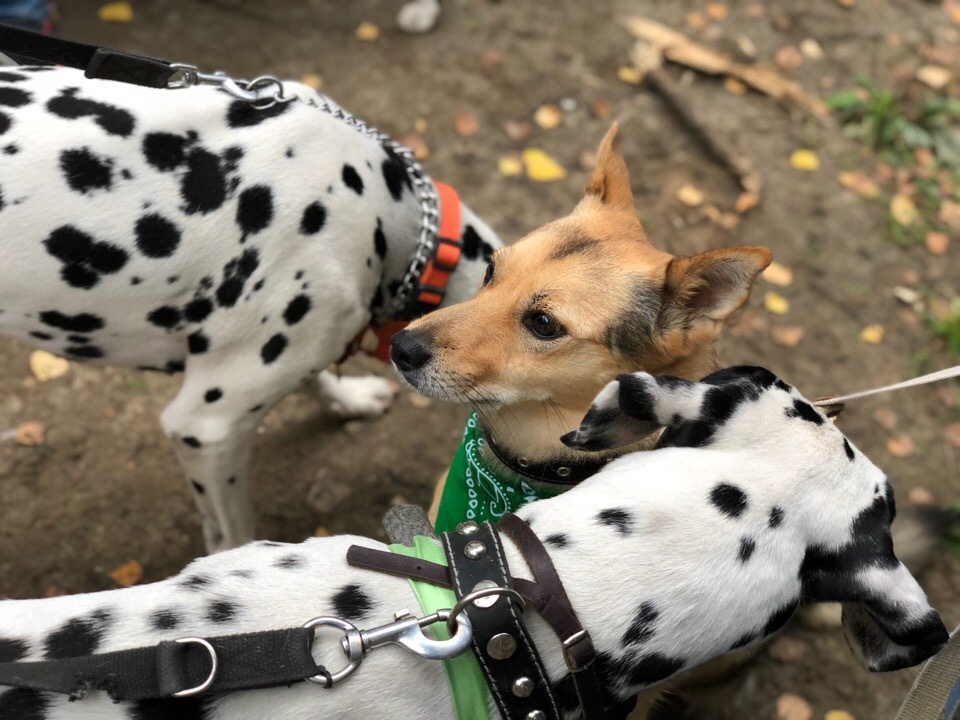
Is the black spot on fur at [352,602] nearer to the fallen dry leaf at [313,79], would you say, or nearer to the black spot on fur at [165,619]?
the black spot on fur at [165,619]

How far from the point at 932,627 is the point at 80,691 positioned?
1.95 m

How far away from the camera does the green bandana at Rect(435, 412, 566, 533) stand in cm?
266

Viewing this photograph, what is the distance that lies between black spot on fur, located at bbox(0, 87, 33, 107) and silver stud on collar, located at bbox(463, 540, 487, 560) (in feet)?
6.76

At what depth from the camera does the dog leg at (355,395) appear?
4.22m

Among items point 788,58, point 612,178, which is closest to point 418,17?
point 788,58

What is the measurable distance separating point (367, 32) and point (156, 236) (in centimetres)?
392

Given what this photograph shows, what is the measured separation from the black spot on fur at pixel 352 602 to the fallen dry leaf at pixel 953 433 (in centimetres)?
418

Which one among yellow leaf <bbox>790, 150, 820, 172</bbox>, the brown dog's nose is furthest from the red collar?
yellow leaf <bbox>790, 150, 820, 172</bbox>

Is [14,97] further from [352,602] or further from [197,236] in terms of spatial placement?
[352,602]

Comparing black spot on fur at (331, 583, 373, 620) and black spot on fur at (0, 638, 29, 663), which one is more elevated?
black spot on fur at (331, 583, 373, 620)

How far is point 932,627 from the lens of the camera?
6.47 ft

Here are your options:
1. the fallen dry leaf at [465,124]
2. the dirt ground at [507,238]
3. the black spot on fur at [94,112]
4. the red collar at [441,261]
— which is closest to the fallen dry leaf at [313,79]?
the dirt ground at [507,238]

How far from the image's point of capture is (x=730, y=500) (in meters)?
1.95

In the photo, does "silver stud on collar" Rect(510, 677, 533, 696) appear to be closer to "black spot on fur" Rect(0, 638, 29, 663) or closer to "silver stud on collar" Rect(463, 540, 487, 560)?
"silver stud on collar" Rect(463, 540, 487, 560)
